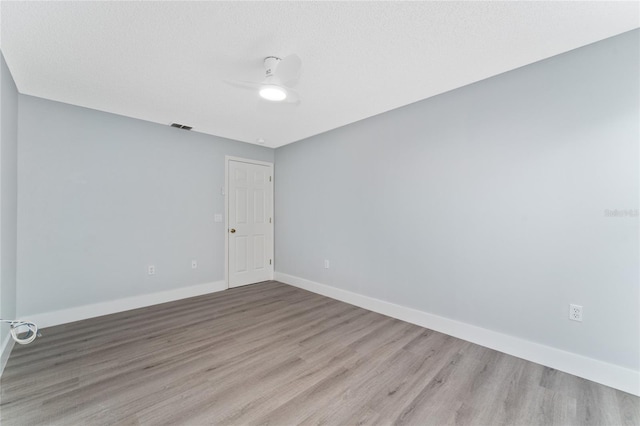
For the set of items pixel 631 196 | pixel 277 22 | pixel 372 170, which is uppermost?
pixel 277 22

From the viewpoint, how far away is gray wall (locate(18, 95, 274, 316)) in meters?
2.85

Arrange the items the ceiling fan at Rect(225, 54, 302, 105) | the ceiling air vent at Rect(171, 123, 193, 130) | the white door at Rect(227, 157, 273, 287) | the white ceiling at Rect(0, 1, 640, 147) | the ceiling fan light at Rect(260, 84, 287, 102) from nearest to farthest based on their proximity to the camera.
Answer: the white ceiling at Rect(0, 1, 640, 147)
the ceiling fan at Rect(225, 54, 302, 105)
the ceiling fan light at Rect(260, 84, 287, 102)
the ceiling air vent at Rect(171, 123, 193, 130)
the white door at Rect(227, 157, 273, 287)

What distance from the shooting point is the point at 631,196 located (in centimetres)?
187

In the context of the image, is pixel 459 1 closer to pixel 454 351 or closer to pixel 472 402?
pixel 472 402

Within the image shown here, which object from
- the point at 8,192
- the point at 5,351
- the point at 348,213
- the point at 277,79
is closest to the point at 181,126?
the point at 8,192

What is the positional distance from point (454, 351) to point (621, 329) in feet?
3.80

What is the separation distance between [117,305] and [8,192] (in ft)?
5.51

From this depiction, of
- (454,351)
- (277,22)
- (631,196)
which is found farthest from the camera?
(454,351)

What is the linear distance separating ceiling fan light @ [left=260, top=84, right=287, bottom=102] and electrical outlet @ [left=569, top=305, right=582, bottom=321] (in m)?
2.93

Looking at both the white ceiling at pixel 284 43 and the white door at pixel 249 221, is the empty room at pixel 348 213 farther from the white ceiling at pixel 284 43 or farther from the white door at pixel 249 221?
the white door at pixel 249 221

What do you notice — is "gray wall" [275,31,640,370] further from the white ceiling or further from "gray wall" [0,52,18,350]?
"gray wall" [0,52,18,350]

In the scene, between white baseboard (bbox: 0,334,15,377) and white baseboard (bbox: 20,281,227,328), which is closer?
white baseboard (bbox: 0,334,15,377)

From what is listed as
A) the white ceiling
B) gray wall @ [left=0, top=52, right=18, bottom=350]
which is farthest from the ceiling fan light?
gray wall @ [left=0, top=52, right=18, bottom=350]

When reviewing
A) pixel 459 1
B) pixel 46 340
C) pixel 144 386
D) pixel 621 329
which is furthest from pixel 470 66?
pixel 46 340
